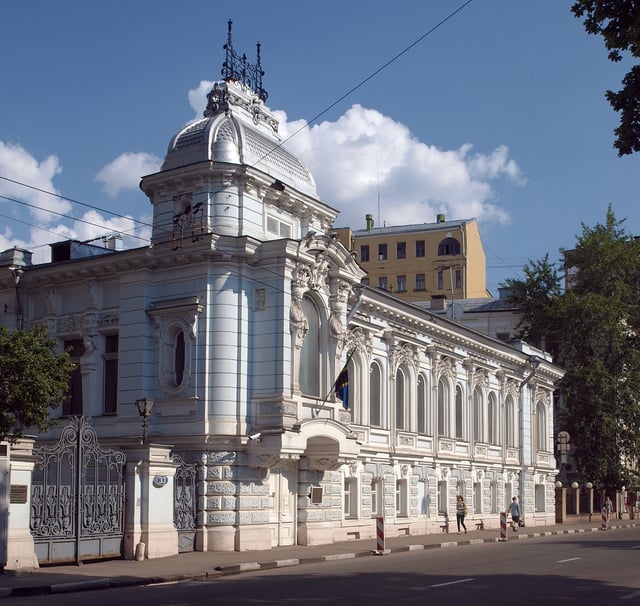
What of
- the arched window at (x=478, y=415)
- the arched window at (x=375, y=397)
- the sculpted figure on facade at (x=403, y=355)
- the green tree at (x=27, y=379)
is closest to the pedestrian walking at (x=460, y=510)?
the arched window at (x=478, y=415)

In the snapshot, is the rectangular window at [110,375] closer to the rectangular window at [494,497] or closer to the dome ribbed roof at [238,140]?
the dome ribbed roof at [238,140]

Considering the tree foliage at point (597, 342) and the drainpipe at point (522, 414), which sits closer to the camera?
the drainpipe at point (522, 414)

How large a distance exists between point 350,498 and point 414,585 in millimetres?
15885

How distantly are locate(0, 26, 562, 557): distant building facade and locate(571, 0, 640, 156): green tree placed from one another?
13.8m

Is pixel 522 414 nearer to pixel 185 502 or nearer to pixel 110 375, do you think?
pixel 110 375

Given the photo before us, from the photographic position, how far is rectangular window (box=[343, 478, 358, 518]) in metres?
33.4

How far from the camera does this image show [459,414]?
42.3 metres

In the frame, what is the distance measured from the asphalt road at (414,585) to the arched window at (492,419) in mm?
19503

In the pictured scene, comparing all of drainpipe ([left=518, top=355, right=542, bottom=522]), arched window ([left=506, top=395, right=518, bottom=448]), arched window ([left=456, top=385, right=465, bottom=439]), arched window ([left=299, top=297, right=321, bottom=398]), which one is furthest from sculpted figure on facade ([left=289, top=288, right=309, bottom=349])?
drainpipe ([left=518, top=355, right=542, bottom=522])

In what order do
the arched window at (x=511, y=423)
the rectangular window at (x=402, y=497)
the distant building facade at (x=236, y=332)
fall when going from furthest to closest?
the arched window at (x=511, y=423), the rectangular window at (x=402, y=497), the distant building facade at (x=236, y=332)

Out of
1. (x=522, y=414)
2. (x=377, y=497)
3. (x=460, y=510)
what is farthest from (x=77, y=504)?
(x=522, y=414)

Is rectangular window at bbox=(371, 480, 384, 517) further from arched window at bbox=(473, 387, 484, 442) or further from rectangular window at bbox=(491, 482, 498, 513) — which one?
rectangular window at bbox=(491, 482, 498, 513)

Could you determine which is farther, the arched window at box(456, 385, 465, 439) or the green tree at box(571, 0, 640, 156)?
the arched window at box(456, 385, 465, 439)

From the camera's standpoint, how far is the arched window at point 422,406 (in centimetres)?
3869
